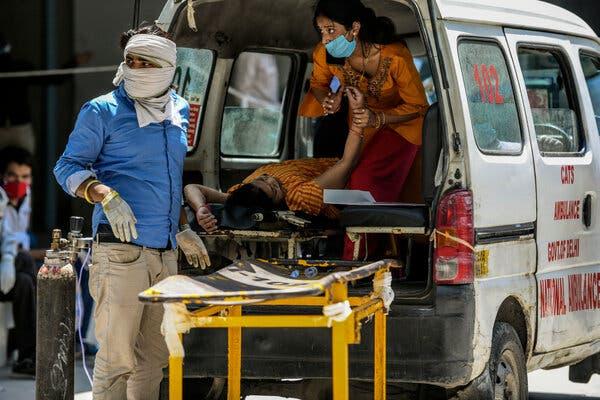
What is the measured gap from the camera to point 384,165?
7.45 meters

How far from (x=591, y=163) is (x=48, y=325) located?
3.00 metres

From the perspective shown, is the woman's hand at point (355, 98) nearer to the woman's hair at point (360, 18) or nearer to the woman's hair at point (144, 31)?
the woman's hair at point (360, 18)

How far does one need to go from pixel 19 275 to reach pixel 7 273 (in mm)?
189

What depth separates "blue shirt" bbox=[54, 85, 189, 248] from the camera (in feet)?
21.0

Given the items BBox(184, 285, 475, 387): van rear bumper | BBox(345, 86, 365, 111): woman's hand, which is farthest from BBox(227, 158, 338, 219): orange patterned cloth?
BBox(184, 285, 475, 387): van rear bumper

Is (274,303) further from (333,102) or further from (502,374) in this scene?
(333,102)

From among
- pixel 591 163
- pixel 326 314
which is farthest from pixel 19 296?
pixel 326 314

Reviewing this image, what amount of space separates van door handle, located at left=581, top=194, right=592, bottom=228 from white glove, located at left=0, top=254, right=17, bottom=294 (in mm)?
4664

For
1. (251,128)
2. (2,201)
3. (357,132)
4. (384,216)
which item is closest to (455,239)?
(384,216)

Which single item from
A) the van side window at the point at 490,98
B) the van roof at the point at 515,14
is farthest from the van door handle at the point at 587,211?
the van roof at the point at 515,14

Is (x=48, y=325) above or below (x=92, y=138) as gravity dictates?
below

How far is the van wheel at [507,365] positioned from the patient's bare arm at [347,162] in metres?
1.21

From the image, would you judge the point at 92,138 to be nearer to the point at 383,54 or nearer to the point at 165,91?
the point at 165,91

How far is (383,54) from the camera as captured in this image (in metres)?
7.44
